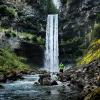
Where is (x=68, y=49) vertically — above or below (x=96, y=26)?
below

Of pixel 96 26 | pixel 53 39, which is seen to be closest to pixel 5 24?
pixel 53 39

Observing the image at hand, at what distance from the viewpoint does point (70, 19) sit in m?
137

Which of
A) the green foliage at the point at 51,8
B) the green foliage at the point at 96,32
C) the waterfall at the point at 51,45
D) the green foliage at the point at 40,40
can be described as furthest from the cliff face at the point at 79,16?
the green foliage at the point at 40,40

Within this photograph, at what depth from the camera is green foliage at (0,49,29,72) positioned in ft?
368

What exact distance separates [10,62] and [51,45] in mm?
25226

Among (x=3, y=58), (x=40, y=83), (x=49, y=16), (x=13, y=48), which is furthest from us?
(x=49, y=16)

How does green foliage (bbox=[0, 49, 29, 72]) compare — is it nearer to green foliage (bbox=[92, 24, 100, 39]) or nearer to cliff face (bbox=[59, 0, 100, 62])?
cliff face (bbox=[59, 0, 100, 62])

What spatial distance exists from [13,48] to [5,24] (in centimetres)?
1173

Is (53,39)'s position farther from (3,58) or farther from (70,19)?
(3,58)

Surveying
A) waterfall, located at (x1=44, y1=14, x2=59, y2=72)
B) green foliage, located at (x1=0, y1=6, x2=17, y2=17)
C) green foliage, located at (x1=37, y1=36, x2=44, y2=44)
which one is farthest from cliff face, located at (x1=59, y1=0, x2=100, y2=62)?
green foliage, located at (x1=0, y1=6, x2=17, y2=17)

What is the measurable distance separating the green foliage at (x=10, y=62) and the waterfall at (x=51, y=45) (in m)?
12.2

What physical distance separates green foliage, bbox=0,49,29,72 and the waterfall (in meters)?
12.2

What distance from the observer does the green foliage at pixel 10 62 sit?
11220cm

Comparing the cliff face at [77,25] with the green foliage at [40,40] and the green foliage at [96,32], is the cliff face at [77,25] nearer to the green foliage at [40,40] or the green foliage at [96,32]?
the green foliage at [96,32]
